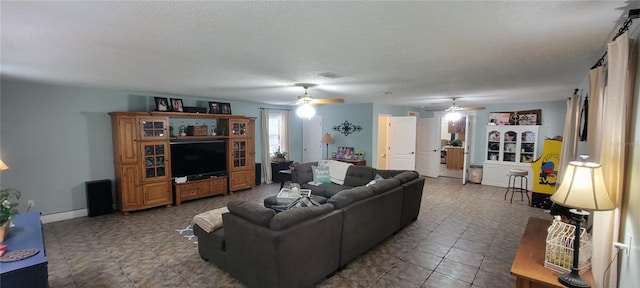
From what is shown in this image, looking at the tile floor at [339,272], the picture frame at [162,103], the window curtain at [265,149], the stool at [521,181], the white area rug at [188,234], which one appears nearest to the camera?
the tile floor at [339,272]

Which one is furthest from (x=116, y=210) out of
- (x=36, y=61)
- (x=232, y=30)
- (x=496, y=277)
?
(x=496, y=277)

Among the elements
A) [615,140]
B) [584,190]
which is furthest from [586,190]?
[615,140]

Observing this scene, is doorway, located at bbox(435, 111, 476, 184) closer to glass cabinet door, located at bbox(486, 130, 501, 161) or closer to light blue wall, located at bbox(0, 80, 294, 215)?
glass cabinet door, located at bbox(486, 130, 501, 161)

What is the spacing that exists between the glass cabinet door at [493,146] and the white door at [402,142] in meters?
2.04

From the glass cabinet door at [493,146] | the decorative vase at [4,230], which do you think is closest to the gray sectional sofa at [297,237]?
the decorative vase at [4,230]

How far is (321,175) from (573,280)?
167 inches

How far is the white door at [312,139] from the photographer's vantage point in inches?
335

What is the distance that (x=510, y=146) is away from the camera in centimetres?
736

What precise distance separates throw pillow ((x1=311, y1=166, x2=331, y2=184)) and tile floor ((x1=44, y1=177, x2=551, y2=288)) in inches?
76.2

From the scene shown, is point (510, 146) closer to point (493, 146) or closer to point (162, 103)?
point (493, 146)

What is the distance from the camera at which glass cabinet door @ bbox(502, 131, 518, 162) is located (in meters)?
7.30

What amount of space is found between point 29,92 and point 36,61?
→ 7.44ft

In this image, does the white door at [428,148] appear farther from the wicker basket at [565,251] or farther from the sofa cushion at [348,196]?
the wicker basket at [565,251]

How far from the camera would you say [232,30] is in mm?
1906
